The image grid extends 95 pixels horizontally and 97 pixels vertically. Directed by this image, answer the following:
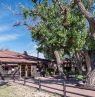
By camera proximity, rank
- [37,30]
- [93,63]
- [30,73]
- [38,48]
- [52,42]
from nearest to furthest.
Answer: [93,63]
[52,42]
[37,30]
[30,73]
[38,48]

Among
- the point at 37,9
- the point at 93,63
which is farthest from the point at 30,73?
the point at 93,63

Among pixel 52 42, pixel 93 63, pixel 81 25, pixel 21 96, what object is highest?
pixel 81 25

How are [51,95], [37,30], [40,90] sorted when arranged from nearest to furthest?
[51,95] → [40,90] → [37,30]

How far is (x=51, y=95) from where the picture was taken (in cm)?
1908

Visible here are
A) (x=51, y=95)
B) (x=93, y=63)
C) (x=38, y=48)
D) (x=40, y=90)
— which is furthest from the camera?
(x=38, y=48)

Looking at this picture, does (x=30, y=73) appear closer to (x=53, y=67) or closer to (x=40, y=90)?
(x=53, y=67)

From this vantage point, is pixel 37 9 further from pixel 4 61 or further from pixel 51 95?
pixel 51 95

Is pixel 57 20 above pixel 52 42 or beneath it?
above

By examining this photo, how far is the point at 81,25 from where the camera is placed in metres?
32.7

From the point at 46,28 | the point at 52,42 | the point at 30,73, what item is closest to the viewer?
the point at 52,42

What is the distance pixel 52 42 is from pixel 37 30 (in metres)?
5.87

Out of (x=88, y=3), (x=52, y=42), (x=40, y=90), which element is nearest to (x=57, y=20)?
(x=52, y=42)

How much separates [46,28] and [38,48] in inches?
402

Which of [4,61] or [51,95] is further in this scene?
[4,61]
